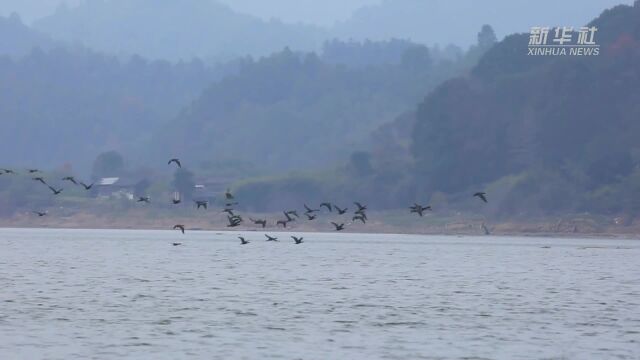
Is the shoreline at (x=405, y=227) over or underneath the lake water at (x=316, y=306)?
over

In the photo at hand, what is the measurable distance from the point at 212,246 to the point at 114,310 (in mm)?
71793

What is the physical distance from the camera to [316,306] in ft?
206

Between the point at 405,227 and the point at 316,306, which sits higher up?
Answer: the point at 405,227

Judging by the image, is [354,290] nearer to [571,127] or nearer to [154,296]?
[154,296]

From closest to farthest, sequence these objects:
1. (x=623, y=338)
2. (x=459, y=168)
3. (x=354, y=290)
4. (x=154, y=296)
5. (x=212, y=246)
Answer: (x=623, y=338), (x=154, y=296), (x=354, y=290), (x=212, y=246), (x=459, y=168)

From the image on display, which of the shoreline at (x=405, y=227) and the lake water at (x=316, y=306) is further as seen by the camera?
the shoreline at (x=405, y=227)

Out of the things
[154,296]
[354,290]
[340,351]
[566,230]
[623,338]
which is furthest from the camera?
[566,230]

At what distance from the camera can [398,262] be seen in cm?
10256

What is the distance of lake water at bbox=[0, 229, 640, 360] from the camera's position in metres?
48.5

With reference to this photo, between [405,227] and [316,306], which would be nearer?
[316,306]

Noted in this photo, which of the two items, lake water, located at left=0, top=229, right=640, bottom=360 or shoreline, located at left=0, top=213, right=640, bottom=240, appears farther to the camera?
shoreline, located at left=0, top=213, right=640, bottom=240

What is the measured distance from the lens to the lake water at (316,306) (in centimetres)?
4853

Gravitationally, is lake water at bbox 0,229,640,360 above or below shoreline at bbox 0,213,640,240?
below

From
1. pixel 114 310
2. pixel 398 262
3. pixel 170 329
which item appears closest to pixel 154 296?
pixel 114 310
